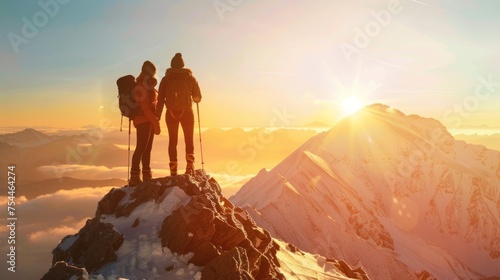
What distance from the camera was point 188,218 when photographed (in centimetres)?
1889

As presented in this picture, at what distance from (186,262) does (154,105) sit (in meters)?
7.76

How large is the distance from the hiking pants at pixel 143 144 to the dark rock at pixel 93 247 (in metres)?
3.46

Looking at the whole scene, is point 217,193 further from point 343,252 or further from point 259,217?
point 343,252

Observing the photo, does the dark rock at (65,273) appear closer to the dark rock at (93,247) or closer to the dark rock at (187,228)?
the dark rock at (93,247)

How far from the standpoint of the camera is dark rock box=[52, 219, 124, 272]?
1778cm

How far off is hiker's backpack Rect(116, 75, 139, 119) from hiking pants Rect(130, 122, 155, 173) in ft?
2.63

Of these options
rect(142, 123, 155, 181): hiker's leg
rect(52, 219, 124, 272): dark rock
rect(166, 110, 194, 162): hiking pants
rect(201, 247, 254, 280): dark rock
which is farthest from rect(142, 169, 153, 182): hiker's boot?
rect(201, 247, 254, 280): dark rock

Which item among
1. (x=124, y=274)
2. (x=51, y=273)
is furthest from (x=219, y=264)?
(x=51, y=273)

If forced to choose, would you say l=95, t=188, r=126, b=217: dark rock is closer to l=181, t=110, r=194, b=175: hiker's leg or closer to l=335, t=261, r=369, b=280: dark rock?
l=181, t=110, r=194, b=175: hiker's leg

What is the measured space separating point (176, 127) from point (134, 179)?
3838mm

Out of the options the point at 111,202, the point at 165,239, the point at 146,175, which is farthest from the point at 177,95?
the point at 165,239

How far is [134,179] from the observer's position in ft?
70.6

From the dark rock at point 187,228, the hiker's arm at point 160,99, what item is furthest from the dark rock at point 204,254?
the hiker's arm at point 160,99

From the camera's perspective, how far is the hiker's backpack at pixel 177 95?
65.9ft
